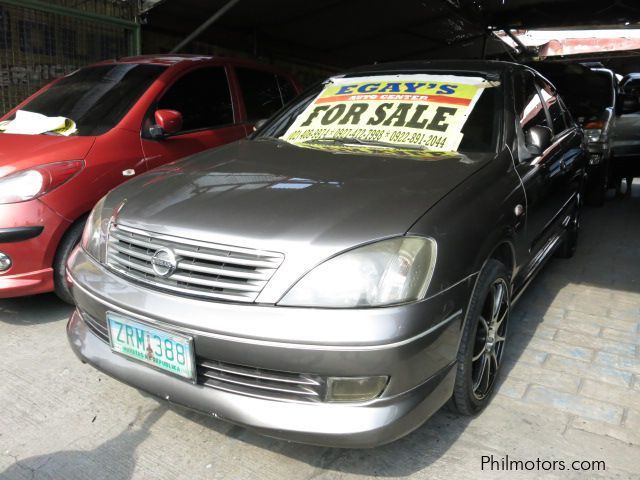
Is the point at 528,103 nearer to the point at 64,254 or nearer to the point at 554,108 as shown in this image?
the point at 554,108

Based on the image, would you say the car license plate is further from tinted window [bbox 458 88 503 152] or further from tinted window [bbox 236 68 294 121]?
tinted window [bbox 236 68 294 121]

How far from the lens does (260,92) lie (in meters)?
4.93

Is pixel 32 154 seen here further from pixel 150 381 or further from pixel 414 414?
pixel 414 414

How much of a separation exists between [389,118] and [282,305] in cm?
155

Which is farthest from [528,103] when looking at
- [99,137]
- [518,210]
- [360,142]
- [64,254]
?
[64,254]

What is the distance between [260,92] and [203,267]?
3319mm

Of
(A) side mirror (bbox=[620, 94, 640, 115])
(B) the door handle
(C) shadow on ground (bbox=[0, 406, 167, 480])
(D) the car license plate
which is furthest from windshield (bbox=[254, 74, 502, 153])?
(A) side mirror (bbox=[620, 94, 640, 115])

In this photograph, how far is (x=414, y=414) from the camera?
189 cm

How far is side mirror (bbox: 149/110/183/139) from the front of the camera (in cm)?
371

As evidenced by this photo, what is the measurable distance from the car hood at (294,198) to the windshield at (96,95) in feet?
4.25

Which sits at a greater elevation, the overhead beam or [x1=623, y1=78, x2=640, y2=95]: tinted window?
the overhead beam

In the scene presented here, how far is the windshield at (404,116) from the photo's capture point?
2811 millimetres

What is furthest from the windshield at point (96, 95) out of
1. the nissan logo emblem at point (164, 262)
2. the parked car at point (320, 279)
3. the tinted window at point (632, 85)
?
the tinted window at point (632, 85)

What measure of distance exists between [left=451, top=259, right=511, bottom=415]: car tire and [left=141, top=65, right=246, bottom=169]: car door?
8.02ft
